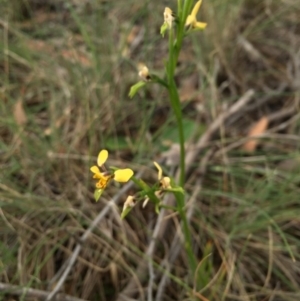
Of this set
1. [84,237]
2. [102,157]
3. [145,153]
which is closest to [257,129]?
[145,153]

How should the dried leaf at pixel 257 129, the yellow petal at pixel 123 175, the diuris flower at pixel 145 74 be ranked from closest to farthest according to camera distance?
the yellow petal at pixel 123 175 < the diuris flower at pixel 145 74 < the dried leaf at pixel 257 129

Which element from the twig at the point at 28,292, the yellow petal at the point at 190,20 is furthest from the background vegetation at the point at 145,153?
the yellow petal at the point at 190,20

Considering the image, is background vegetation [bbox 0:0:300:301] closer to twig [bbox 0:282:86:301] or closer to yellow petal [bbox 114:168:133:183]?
twig [bbox 0:282:86:301]

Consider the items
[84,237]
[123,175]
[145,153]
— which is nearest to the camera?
[123,175]

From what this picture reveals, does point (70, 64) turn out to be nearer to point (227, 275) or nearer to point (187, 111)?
point (187, 111)

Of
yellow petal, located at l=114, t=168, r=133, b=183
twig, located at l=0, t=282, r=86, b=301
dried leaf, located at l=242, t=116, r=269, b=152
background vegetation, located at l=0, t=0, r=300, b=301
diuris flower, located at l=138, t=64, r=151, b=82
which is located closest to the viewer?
yellow petal, located at l=114, t=168, r=133, b=183

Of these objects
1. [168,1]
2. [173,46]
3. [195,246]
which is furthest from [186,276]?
[168,1]

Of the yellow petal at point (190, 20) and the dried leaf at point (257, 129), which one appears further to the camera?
the dried leaf at point (257, 129)

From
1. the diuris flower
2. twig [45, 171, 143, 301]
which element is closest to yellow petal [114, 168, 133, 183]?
the diuris flower

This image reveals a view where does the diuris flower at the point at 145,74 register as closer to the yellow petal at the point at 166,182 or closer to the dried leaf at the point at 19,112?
the yellow petal at the point at 166,182

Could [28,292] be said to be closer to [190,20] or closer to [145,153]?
[145,153]
